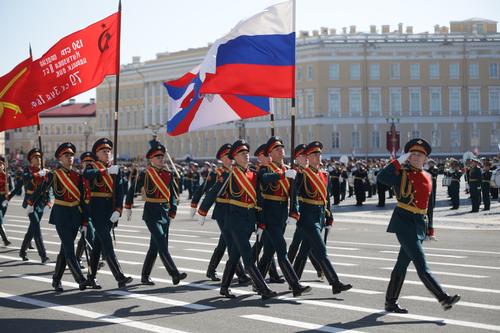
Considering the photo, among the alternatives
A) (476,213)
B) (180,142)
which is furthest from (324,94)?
(476,213)

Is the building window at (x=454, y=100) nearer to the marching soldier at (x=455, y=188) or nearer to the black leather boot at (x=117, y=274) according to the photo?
the marching soldier at (x=455, y=188)

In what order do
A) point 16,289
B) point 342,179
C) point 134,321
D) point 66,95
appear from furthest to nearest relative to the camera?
point 342,179 → point 66,95 → point 16,289 → point 134,321

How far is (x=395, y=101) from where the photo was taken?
93438 mm

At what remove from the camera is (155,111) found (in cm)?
11531

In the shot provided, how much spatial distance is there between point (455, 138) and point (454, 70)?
611 centimetres

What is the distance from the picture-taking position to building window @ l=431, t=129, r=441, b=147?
300 feet

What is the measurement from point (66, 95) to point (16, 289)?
3488mm

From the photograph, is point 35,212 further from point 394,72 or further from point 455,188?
point 394,72

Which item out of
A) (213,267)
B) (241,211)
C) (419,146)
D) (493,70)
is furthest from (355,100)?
(419,146)

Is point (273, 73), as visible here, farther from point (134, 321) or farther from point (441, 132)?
point (441, 132)

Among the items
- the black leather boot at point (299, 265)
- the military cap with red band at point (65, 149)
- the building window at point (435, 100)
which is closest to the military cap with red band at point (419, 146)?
the black leather boot at point (299, 265)

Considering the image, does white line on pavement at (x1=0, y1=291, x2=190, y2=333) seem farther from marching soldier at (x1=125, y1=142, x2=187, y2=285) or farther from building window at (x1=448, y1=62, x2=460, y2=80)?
building window at (x1=448, y1=62, x2=460, y2=80)

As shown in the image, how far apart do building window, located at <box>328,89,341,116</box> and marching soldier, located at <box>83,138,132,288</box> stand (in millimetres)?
80122

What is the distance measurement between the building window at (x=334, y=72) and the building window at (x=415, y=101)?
22.8 ft
